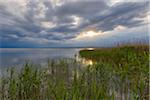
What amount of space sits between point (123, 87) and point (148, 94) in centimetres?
107

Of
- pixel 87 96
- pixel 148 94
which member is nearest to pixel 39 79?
pixel 87 96

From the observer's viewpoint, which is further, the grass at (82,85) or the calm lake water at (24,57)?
the calm lake water at (24,57)

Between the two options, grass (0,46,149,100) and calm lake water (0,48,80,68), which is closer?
grass (0,46,149,100)

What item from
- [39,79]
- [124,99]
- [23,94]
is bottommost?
[124,99]

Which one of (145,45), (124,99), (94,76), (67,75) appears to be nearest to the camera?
(124,99)

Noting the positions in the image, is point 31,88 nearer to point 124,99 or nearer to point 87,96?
point 87,96

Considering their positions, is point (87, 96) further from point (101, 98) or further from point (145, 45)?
point (145, 45)

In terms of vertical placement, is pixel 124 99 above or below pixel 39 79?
below

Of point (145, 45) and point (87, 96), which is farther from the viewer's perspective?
point (145, 45)

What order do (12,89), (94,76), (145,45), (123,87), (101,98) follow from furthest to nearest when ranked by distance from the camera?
(145,45) < (94,76) < (123,87) < (12,89) < (101,98)

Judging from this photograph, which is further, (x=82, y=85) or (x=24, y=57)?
(x=24, y=57)

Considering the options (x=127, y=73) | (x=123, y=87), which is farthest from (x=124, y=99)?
(x=127, y=73)

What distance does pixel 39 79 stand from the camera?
5.17 m

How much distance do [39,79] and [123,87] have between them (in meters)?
2.50
